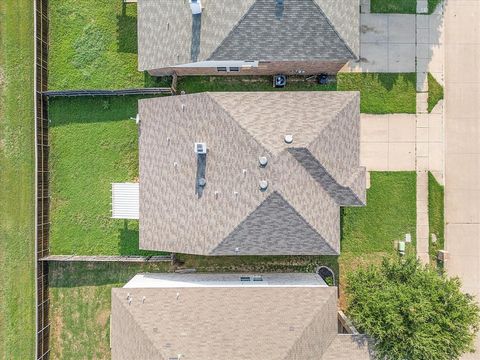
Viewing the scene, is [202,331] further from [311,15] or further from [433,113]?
[433,113]

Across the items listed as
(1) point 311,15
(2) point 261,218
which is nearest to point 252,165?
(2) point 261,218

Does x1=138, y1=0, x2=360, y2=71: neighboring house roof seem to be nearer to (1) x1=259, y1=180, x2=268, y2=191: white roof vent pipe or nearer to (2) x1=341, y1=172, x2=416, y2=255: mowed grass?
(1) x1=259, y1=180, x2=268, y2=191: white roof vent pipe

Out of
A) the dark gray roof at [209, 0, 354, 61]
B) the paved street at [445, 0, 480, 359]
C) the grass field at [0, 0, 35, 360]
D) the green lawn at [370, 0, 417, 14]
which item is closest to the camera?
the dark gray roof at [209, 0, 354, 61]

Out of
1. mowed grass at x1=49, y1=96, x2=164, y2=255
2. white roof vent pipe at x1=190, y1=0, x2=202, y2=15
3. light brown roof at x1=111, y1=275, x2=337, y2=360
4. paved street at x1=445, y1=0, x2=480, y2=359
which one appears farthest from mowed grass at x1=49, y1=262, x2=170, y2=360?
paved street at x1=445, y1=0, x2=480, y2=359

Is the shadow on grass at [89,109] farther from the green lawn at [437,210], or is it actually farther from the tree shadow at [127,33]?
the green lawn at [437,210]

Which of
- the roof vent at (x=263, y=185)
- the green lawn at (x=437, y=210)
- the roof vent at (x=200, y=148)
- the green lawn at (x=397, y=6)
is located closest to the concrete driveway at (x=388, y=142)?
the green lawn at (x=437, y=210)

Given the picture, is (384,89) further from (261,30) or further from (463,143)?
(261,30)
